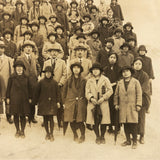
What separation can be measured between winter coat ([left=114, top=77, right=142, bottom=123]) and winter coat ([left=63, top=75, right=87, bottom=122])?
0.70m

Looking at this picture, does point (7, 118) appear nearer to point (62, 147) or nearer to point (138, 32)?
point (62, 147)

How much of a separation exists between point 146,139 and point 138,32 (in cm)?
1577

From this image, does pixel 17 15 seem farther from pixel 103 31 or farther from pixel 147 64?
pixel 147 64

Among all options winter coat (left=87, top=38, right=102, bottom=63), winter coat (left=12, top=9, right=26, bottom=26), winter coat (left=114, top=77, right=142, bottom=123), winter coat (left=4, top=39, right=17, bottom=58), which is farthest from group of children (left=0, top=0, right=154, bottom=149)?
winter coat (left=12, top=9, right=26, bottom=26)

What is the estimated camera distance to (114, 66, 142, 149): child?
625cm

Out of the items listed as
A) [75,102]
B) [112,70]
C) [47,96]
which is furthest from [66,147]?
[112,70]

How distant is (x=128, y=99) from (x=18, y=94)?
7.33 feet

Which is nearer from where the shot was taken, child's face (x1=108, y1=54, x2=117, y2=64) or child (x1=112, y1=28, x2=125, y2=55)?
child's face (x1=108, y1=54, x2=117, y2=64)

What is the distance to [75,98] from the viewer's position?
256 inches

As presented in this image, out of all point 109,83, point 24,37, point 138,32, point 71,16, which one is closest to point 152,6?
point 138,32

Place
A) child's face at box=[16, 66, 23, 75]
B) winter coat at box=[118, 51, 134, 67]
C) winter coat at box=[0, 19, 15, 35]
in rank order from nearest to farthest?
child's face at box=[16, 66, 23, 75]
winter coat at box=[118, 51, 134, 67]
winter coat at box=[0, 19, 15, 35]

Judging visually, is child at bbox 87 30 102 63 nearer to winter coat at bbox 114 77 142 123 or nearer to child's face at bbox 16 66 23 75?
winter coat at bbox 114 77 142 123

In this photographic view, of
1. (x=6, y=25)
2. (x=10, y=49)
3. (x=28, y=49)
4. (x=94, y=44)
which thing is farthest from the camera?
(x=6, y=25)

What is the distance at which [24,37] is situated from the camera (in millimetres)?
8352
